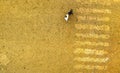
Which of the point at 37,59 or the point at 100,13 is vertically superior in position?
the point at 100,13

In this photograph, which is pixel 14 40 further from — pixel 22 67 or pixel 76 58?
pixel 76 58

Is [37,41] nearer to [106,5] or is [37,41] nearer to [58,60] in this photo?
[58,60]


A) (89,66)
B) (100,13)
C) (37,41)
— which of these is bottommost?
(89,66)

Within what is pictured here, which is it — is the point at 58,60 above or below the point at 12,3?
below

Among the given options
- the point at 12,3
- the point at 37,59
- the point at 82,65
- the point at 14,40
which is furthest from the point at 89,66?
the point at 12,3

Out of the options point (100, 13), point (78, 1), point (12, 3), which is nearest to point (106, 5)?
point (100, 13)
